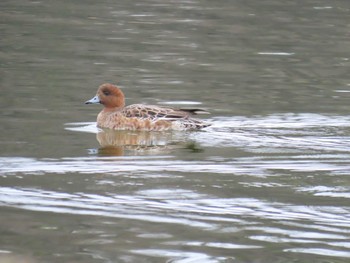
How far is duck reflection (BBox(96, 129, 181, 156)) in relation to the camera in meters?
12.7

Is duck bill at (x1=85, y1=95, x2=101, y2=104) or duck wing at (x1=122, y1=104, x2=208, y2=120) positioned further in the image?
duck bill at (x1=85, y1=95, x2=101, y2=104)

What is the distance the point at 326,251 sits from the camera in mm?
8289

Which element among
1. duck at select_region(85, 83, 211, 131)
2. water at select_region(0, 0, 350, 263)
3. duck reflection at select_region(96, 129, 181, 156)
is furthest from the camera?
duck at select_region(85, 83, 211, 131)

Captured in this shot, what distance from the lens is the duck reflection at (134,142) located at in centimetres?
1269

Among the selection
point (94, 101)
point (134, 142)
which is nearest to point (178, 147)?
point (134, 142)

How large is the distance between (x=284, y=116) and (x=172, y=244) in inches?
244

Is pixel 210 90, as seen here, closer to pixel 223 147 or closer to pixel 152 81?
pixel 152 81

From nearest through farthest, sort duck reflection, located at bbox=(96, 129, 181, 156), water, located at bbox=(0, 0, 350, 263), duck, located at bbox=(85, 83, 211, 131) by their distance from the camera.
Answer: water, located at bbox=(0, 0, 350, 263)
duck reflection, located at bbox=(96, 129, 181, 156)
duck, located at bbox=(85, 83, 211, 131)

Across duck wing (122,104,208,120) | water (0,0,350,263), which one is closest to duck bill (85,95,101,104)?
water (0,0,350,263)

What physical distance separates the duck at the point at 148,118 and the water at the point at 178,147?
0.16 metres

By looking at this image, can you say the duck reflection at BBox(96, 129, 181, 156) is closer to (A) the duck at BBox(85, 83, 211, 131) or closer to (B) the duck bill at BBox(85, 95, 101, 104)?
(A) the duck at BBox(85, 83, 211, 131)

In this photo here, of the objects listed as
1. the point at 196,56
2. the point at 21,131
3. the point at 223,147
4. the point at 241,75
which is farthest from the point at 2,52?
the point at 223,147

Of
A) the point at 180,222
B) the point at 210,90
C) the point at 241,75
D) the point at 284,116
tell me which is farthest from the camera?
the point at 241,75

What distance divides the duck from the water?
160 millimetres
